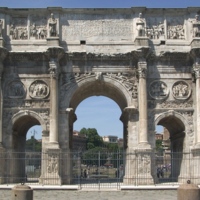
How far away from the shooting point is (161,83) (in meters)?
22.4

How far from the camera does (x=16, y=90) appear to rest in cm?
2230

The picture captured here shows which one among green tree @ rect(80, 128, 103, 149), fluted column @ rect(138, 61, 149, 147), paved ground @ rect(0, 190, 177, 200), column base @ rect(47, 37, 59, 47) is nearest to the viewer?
paved ground @ rect(0, 190, 177, 200)

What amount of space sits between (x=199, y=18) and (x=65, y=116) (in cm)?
842

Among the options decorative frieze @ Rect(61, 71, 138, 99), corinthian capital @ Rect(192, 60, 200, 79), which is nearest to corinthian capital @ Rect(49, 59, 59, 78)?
decorative frieze @ Rect(61, 71, 138, 99)

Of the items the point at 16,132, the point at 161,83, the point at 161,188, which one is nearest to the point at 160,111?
the point at 161,83

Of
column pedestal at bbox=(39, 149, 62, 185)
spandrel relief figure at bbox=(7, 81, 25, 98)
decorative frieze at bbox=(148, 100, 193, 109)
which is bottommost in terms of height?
column pedestal at bbox=(39, 149, 62, 185)

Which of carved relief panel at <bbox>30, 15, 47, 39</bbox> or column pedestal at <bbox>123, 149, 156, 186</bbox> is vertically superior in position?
carved relief panel at <bbox>30, 15, 47, 39</bbox>

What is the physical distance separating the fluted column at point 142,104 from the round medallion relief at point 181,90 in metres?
1.68

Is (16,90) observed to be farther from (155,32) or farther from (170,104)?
(170,104)

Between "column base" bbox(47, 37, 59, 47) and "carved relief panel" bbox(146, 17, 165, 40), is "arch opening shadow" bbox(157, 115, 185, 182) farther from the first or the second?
"column base" bbox(47, 37, 59, 47)

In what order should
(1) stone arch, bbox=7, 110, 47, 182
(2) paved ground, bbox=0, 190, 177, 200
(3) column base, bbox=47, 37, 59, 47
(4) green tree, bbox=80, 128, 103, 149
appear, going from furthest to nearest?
1. (4) green tree, bbox=80, 128, 103, 149
2. (1) stone arch, bbox=7, 110, 47, 182
3. (3) column base, bbox=47, 37, 59, 47
4. (2) paved ground, bbox=0, 190, 177, 200

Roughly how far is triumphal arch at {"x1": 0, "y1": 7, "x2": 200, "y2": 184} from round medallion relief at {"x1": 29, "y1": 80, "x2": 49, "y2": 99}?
0.05 metres

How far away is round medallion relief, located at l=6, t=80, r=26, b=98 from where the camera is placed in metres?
22.2

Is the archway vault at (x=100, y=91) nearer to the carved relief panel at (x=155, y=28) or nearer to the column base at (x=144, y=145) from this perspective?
the column base at (x=144, y=145)
